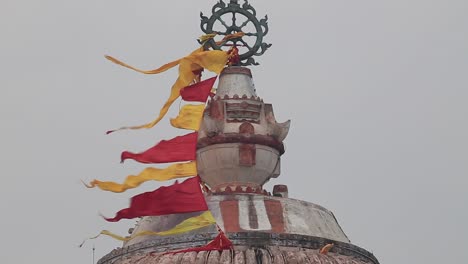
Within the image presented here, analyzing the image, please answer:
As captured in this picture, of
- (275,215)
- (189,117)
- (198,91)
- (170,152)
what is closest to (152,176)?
(170,152)

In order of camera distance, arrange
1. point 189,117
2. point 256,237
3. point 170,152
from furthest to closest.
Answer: point 189,117
point 170,152
point 256,237

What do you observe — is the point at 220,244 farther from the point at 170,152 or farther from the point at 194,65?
the point at 194,65

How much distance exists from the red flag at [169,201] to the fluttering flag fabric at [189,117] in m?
1.19

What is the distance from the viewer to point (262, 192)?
23641 mm

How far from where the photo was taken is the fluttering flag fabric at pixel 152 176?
22.7 meters

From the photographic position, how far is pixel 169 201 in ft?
73.0

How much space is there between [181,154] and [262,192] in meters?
2.07

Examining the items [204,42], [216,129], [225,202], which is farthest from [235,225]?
[204,42]

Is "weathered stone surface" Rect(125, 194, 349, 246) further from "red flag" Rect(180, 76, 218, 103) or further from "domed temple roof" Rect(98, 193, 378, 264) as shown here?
"red flag" Rect(180, 76, 218, 103)

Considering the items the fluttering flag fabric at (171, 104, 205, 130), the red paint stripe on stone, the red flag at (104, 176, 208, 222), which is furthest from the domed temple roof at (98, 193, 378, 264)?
the fluttering flag fabric at (171, 104, 205, 130)

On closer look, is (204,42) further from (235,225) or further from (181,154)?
(235,225)

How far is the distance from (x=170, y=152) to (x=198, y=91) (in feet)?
5.18

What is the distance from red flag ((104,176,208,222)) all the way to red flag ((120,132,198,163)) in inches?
20.7

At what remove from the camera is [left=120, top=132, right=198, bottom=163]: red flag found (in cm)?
2264
